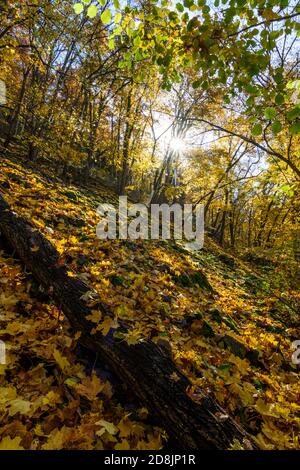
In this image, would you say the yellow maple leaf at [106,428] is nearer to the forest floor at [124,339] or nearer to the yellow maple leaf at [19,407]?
the forest floor at [124,339]

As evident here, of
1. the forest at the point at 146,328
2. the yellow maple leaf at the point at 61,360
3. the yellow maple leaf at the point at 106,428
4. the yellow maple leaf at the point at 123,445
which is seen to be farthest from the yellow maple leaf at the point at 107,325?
the yellow maple leaf at the point at 123,445

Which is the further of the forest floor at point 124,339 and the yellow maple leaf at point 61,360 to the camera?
the yellow maple leaf at point 61,360

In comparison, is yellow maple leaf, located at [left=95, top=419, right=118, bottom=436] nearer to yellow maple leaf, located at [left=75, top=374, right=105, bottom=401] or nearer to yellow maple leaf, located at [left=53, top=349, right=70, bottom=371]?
yellow maple leaf, located at [left=75, top=374, right=105, bottom=401]

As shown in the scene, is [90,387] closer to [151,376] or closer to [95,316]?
[151,376]

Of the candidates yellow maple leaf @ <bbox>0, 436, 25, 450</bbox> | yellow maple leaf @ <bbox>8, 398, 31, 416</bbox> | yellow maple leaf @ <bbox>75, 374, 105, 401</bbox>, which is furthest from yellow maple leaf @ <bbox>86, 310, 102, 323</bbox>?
yellow maple leaf @ <bbox>0, 436, 25, 450</bbox>

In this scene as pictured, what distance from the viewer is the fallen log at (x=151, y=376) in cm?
237

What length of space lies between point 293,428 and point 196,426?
138 cm

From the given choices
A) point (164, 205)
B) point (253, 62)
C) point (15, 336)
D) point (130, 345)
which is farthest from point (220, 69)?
point (164, 205)

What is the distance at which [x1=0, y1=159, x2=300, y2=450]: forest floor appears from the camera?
236 cm

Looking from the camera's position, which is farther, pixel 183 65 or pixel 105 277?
pixel 105 277

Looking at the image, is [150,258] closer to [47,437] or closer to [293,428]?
[293,428]

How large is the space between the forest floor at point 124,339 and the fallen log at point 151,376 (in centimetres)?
11

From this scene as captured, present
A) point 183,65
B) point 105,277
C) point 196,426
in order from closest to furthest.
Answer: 1. point 196,426
2. point 183,65
3. point 105,277

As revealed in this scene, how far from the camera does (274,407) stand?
3195 mm
